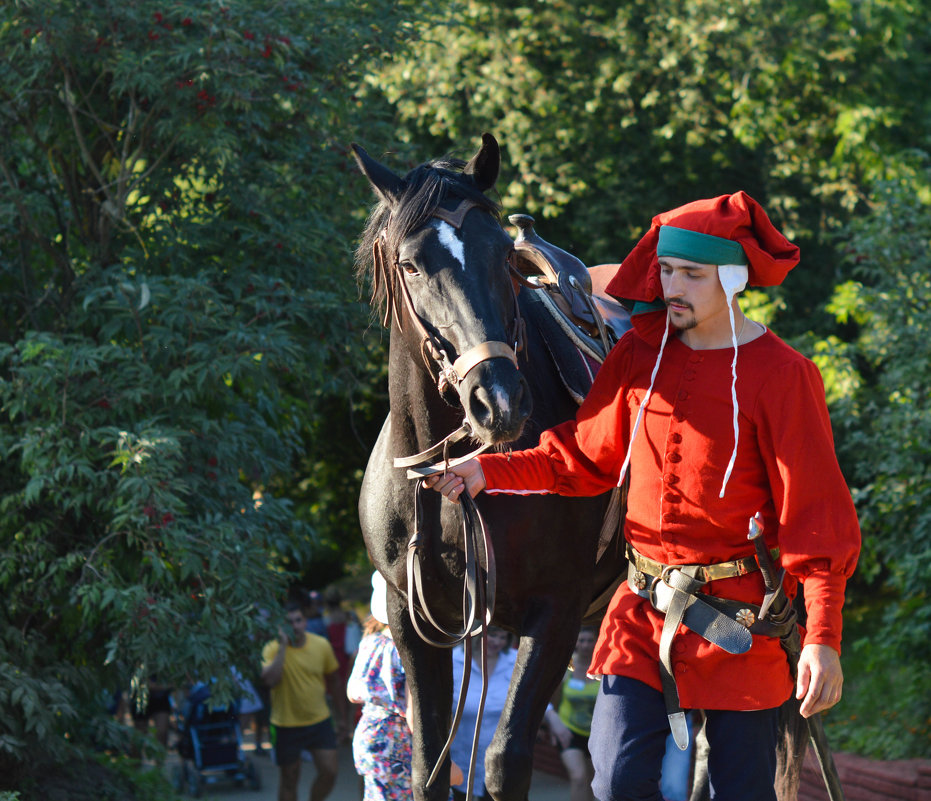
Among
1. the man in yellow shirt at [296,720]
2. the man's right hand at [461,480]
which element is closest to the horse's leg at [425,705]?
the man's right hand at [461,480]

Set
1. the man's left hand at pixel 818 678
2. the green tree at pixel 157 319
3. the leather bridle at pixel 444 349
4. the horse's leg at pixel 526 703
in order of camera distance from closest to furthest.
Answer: the man's left hand at pixel 818 678 → the leather bridle at pixel 444 349 → the horse's leg at pixel 526 703 → the green tree at pixel 157 319

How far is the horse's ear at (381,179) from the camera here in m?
3.64

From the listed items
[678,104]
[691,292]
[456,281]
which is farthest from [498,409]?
[678,104]

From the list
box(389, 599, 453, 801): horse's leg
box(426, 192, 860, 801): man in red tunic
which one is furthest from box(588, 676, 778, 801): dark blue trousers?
box(389, 599, 453, 801): horse's leg

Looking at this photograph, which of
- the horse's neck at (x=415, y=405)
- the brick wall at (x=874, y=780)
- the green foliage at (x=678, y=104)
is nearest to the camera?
the horse's neck at (x=415, y=405)

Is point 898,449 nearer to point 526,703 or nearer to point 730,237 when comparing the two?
point 526,703

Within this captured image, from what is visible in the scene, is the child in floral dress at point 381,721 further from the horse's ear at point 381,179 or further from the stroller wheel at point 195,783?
the stroller wheel at point 195,783

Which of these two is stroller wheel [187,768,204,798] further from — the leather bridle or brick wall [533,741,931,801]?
the leather bridle

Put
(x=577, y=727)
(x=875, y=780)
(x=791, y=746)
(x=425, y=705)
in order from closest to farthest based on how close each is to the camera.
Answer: (x=425, y=705)
(x=791, y=746)
(x=577, y=727)
(x=875, y=780)

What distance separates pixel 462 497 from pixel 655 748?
901 millimetres

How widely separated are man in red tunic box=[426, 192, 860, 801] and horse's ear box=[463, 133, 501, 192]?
75 cm

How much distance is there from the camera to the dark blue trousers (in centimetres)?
295

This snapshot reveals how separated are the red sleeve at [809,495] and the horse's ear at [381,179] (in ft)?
4.26

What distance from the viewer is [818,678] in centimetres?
270
